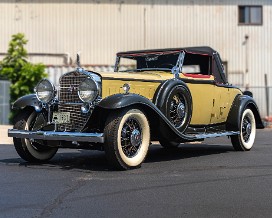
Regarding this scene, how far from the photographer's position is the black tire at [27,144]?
342 inches

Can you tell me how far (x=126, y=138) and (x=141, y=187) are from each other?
1.49 m

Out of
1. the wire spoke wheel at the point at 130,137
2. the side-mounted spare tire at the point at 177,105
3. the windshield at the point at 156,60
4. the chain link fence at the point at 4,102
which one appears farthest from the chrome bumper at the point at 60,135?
the chain link fence at the point at 4,102

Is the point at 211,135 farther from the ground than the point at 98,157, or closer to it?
farther from the ground

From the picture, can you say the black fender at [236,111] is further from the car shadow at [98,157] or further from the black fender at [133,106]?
the black fender at [133,106]

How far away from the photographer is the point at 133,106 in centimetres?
793

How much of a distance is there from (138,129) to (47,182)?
1789 millimetres

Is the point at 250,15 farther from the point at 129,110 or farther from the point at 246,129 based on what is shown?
the point at 129,110

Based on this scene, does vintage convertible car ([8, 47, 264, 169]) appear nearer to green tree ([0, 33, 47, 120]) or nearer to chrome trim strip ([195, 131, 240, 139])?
chrome trim strip ([195, 131, 240, 139])

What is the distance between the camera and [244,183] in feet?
22.5

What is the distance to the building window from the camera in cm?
2827

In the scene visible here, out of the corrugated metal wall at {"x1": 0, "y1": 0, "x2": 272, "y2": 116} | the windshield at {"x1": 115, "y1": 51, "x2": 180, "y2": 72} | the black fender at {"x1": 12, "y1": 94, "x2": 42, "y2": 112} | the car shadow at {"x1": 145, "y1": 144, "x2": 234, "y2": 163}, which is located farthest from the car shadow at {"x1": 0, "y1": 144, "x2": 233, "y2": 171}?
the corrugated metal wall at {"x1": 0, "y1": 0, "x2": 272, "y2": 116}

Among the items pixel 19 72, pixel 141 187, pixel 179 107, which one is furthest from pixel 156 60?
pixel 19 72

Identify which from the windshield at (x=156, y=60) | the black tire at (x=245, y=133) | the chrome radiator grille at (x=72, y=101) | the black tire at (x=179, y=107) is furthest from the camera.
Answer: the black tire at (x=245, y=133)

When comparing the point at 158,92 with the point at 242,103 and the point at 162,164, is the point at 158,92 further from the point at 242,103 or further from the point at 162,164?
the point at 242,103
